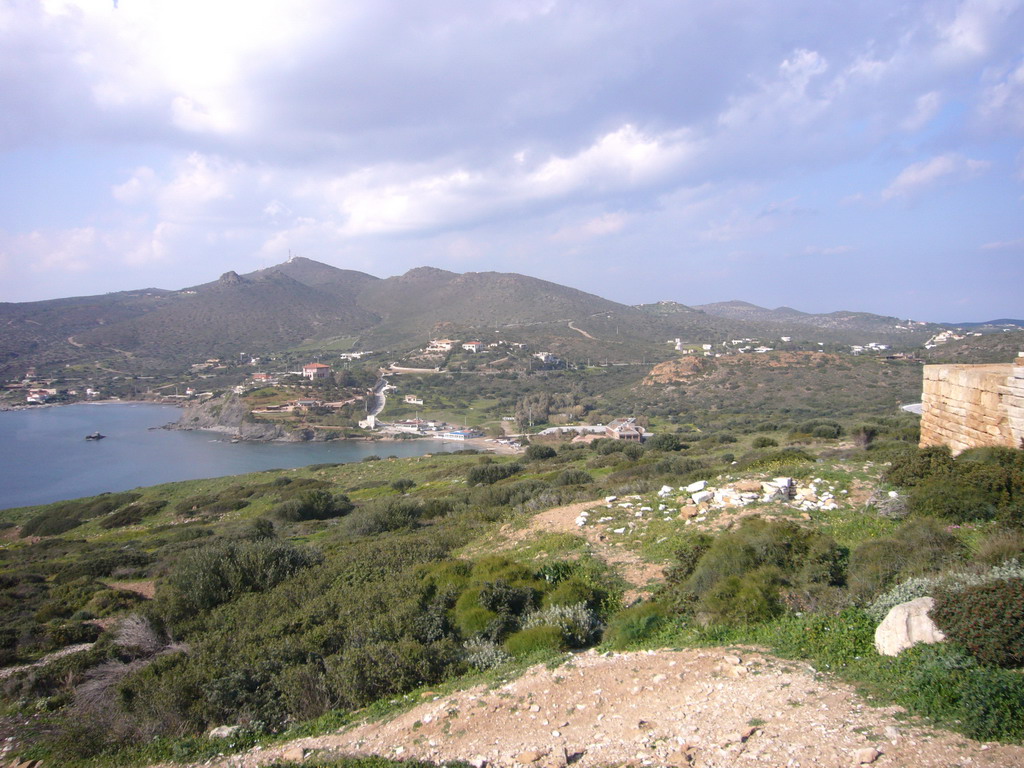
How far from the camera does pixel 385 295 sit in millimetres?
175250

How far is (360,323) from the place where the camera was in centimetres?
14562

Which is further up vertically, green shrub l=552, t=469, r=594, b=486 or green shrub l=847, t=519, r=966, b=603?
green shrub l=847, t=519, r=966, b=603

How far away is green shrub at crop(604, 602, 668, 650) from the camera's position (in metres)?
5.65

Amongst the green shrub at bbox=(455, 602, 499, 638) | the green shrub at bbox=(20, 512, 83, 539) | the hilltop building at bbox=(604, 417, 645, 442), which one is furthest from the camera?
the hilltop building at bbox=(604, 417, 645, 442)

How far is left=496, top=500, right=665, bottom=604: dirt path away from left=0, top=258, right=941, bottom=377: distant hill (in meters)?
73.9

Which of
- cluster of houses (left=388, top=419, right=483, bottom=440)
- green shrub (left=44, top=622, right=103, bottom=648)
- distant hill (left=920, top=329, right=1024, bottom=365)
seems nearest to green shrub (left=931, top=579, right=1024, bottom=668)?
green shrub (left=44, top=622, right=103, bottom=648)

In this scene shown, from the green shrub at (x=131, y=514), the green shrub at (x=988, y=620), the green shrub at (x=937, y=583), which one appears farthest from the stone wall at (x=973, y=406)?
the green shrub at (x=131, y=514)

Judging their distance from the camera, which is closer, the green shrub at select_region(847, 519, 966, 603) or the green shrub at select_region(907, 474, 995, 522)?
the green shrub at select_region(847, 519, 966, 603)

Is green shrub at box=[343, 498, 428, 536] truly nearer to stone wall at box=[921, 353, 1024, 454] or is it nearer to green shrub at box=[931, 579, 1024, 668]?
stone wall at box=[921, 353, 1024, 454]

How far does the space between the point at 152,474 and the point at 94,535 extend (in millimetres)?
25619

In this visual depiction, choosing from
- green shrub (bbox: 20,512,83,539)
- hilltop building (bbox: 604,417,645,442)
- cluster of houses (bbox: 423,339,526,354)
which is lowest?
green shrub (bbox: 20,512,83,539)

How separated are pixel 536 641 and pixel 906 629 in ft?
10.8

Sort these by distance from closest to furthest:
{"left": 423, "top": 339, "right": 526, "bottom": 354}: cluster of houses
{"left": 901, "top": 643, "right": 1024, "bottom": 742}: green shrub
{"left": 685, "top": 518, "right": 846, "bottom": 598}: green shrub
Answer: {"left": 901, "top": 643, "right": 1024, "bottom": 742}: green shrub < {"left": 685, "top": 518, "right": 846, "bottom": 598}: green shrub < {"left": 423, "top": 339, "right": 526, "bottom": 354}: cluster of houses

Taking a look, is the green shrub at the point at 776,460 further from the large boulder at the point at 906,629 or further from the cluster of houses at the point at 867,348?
the cluster of houses at the point at 867,348
